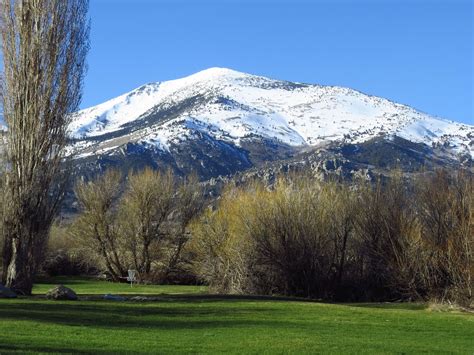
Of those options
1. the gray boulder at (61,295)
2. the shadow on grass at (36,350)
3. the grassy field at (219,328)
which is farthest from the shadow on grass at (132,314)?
the shadow on grass at (36,350)

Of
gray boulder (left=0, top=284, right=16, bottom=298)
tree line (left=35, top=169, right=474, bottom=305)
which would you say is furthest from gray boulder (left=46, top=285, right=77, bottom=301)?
tree line (left=35, top=169, right=474, bottom=305)

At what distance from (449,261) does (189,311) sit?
56.0 feet

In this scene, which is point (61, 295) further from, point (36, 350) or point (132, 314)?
point (36, 350)

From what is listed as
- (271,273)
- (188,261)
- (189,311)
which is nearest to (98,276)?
(188,261)

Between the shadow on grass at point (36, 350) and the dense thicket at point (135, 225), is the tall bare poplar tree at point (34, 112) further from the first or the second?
the dense thicket at point (135, 225)

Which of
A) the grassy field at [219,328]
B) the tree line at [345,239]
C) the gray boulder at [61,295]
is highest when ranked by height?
the tree line at [345,239]

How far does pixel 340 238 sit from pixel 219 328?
2160 cm

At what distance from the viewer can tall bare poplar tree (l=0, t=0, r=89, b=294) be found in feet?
100

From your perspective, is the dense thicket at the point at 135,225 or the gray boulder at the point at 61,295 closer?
the gray boulder at the point at 61,295

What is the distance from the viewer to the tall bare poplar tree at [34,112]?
100ft

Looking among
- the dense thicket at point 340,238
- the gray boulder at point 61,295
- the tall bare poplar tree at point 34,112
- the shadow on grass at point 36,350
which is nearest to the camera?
the shadow on grass at point 36,350

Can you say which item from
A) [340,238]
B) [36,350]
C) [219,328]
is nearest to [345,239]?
[340,238]

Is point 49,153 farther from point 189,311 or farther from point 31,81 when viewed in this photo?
point 189,311

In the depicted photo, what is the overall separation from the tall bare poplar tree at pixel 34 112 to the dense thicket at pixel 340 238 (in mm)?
13546
